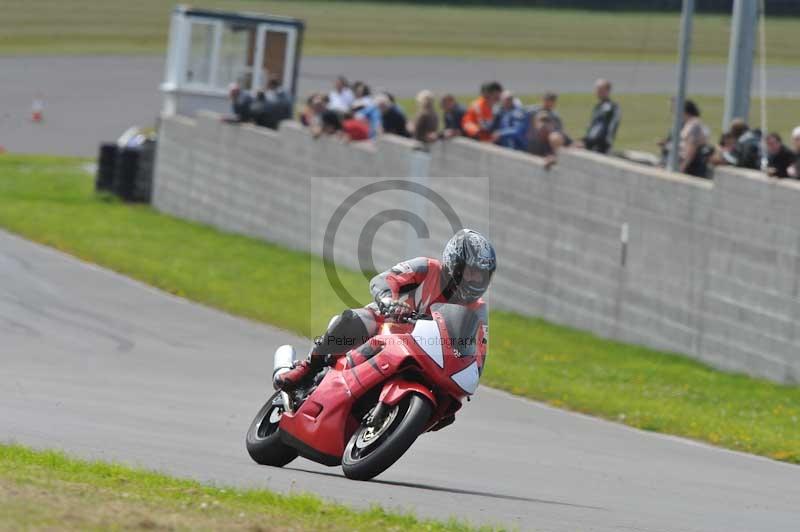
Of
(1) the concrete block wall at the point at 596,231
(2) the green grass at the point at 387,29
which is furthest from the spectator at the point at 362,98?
(2) the green grass at the point at 387,29

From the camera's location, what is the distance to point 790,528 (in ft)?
29.1

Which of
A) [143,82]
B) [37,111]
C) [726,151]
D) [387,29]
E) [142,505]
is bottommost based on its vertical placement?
[142,505]

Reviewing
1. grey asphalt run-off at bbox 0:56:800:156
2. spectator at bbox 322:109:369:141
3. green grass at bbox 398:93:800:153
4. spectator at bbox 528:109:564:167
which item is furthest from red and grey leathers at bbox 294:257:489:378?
grey asphalt run-off at bbox 0:56:800:156

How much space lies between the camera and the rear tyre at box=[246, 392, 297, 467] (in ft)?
32.7

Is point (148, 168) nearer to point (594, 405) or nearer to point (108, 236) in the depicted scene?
point (108, 236)

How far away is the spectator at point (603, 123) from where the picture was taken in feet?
69.2

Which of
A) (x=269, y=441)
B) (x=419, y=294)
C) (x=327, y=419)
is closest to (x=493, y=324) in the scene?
(x=269, y=441)

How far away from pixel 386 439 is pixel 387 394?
0.28 metres

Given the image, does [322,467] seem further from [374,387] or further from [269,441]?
[374,387]

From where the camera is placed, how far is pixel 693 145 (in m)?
18.9

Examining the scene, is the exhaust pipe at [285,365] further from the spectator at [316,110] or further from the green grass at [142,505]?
the spectator at [316,110]

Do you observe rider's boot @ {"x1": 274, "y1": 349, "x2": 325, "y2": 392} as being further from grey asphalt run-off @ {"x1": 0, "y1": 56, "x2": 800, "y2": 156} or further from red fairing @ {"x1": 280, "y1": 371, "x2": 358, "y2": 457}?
grey asphalt run-off @ {"x1": 0, "y1": 56, "x2": 800, "y2": 156}

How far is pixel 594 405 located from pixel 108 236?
13595 millimetres

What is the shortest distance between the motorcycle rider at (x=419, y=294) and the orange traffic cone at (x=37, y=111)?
3405cm
